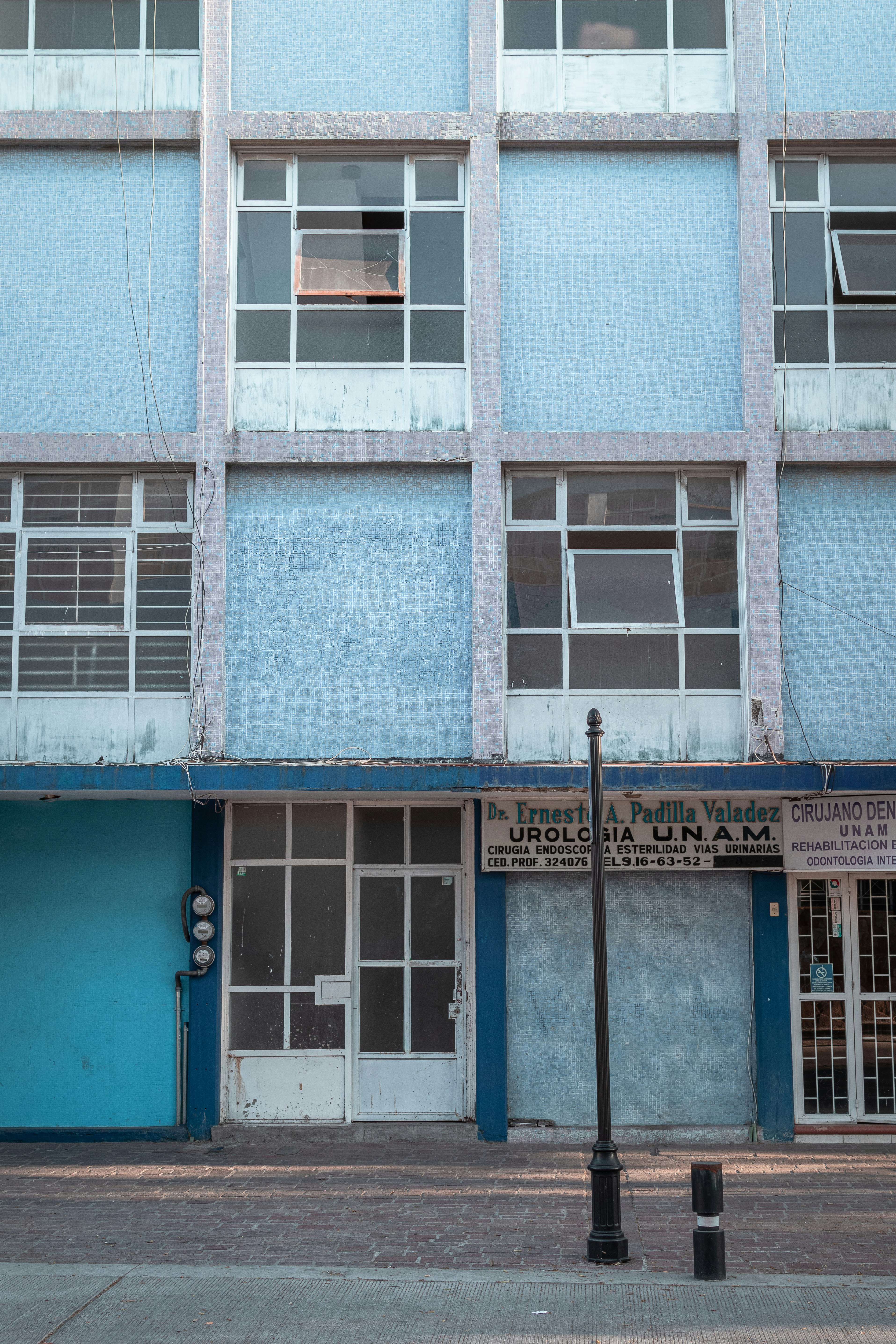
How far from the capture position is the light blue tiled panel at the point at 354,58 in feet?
40.5

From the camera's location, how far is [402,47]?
40.7 ft

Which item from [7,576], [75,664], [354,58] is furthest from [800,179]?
[7,576]

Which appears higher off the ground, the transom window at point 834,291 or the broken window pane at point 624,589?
the transom window at point 834,291

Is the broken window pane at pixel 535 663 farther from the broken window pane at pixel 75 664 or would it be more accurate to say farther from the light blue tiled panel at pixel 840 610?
the broken window pane at pixel 75 664

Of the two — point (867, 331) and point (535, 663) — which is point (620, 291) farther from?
point (535, 663)

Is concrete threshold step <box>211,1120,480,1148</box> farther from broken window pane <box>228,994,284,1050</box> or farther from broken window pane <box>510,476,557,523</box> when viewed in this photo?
broken window pane <box>510,476,557,523</box>

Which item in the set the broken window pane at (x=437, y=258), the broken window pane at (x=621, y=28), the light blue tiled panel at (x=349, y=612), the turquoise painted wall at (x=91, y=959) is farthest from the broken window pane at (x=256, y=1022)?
the broken window pane at (x=621, y=28)

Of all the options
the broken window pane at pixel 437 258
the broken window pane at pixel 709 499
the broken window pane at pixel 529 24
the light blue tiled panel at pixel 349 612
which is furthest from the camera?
the broken window pane at pixel 529 24

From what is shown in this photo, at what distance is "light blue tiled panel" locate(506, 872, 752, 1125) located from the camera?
452 inches

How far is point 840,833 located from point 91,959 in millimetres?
7302

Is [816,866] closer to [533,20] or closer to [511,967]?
[511,967]

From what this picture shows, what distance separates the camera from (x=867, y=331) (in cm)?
1223

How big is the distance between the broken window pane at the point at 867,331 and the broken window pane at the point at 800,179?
4.13ft

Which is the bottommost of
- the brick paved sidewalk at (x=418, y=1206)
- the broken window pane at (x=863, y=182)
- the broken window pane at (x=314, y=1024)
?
the brick paved sidewalk at (x=418, y=1206)
